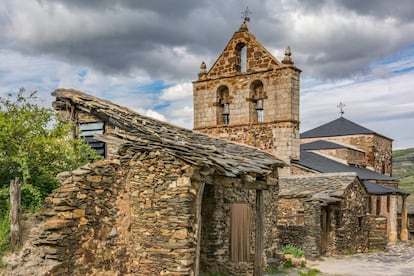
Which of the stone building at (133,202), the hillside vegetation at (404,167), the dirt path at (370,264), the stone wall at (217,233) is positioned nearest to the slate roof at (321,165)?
the dirt path at (370,264)

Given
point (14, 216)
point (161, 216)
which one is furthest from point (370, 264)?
point (14, 216)

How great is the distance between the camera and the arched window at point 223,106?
22797 millimetres

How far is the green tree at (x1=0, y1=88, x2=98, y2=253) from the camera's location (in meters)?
7.54

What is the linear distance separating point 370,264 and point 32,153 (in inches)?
455

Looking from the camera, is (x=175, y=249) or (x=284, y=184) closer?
(x=175, y=249)

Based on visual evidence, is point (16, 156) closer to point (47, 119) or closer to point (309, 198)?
point (47, 119)

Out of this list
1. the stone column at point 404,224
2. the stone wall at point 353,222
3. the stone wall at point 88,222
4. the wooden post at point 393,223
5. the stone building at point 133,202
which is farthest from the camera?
the stone column at point 404,224

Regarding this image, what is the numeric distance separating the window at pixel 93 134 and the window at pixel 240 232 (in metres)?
3.07

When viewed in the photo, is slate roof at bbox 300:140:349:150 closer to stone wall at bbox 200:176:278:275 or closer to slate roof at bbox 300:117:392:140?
slate roof at bbox 300:117:392:140

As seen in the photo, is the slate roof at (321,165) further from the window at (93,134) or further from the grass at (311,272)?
the window at (93,134)

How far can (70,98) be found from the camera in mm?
9508

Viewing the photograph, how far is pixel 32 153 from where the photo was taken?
7.90 metres

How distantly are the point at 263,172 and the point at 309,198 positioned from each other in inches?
307

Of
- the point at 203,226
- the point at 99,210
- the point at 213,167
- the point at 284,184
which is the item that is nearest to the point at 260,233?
the point at 203,226
